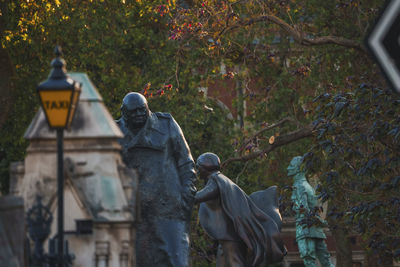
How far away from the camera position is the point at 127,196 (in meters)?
6.26

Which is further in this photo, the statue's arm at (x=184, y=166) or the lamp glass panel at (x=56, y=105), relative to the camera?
Answer: the statue's arm at (x=184, y=166)

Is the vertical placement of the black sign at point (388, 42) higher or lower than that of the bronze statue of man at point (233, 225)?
lower

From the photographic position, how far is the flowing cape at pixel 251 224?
13.8m

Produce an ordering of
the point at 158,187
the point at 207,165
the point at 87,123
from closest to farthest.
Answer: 1. the point at 87,123
2. the point at 158,187
3. the point at 207,165

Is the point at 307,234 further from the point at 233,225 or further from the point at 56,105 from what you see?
the point at 56,105

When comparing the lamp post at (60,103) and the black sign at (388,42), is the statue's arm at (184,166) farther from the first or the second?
the black sign at (388,42)

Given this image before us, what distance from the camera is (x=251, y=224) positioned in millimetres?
14078

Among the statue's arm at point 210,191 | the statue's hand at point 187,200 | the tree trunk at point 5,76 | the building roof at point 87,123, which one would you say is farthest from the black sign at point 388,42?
the tree trunk at point 5,76

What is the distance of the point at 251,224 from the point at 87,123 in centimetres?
780

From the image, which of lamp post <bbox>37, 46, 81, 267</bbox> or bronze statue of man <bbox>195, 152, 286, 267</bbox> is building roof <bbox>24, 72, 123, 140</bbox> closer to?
lamp post <bbox>37, 46, 81, 267</bbox>

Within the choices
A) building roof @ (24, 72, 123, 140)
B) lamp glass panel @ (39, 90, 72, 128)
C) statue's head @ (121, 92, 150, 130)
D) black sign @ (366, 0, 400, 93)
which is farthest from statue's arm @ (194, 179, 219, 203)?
black sign @ (366, 0, 400, 93)

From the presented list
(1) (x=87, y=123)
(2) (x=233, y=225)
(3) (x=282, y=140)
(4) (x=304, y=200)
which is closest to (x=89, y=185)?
(1) (x=87, y=123)

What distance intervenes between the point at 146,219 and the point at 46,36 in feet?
50.2

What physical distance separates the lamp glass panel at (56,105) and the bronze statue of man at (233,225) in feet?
23.8
